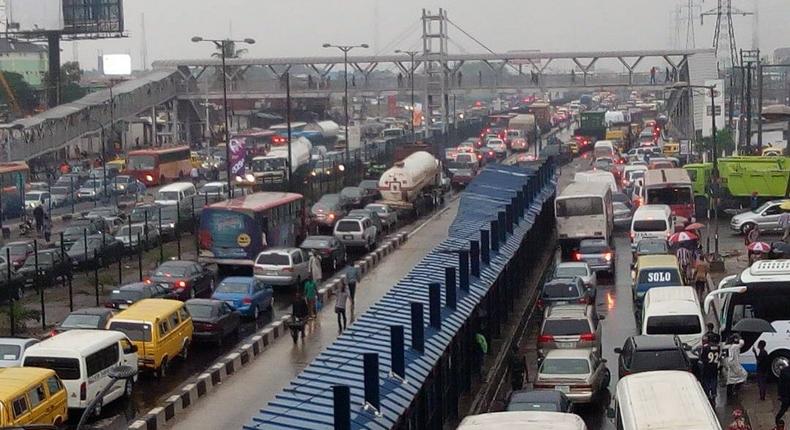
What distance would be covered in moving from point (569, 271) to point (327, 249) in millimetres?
8969

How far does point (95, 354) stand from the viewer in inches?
845

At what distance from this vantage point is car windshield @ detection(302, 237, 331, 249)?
3891 cm

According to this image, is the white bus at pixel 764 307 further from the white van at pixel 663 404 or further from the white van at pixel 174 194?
the white van at pixel 174 194

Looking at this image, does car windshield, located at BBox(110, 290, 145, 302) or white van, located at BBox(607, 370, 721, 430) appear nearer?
white van, located at BBox(607, 370, 721, 430)

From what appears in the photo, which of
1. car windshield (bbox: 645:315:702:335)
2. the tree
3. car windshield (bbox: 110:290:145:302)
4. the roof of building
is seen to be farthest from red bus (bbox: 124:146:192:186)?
the roof of building

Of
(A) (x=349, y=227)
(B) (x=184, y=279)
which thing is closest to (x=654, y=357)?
(B) (x=184, y=279)

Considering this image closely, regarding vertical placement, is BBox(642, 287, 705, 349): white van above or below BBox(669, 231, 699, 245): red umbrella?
below

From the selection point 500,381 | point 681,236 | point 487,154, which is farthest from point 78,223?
point 487,154

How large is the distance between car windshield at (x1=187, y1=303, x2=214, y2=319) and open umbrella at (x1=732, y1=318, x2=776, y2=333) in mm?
10741

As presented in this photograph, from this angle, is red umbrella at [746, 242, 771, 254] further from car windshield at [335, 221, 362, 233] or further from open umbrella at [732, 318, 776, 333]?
car windshield at [335, 221, 362, 233]

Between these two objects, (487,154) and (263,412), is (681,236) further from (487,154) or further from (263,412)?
(487,154)

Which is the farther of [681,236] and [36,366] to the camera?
[681,236]

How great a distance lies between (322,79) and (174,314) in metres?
78.5

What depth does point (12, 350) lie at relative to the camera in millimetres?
22750
